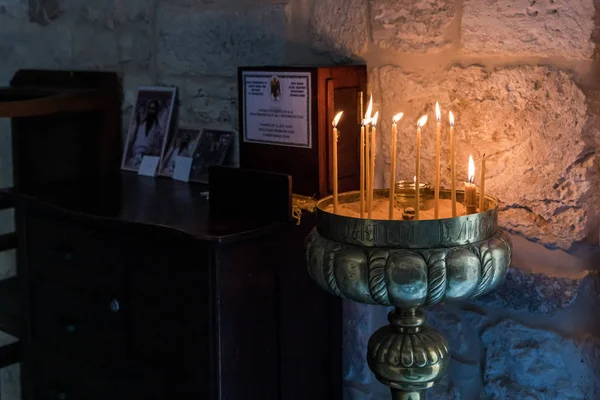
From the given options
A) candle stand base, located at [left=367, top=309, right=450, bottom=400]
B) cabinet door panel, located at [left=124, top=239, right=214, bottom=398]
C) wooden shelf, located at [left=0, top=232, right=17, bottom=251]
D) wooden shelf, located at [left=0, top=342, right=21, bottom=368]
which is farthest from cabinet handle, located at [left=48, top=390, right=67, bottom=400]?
candle stand base, located at [left=367, top=309, right=450, bottom=400]

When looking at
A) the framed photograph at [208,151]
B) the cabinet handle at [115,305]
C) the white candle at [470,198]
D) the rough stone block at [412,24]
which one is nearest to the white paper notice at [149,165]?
the framed photograph at [208,151]

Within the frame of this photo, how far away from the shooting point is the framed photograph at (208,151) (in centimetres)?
227

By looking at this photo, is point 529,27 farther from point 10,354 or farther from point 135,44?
point 10,354

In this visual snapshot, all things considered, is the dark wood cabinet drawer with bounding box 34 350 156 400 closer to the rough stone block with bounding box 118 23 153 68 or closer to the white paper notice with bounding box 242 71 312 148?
the white paper notice with bounding box 242 71 312 148

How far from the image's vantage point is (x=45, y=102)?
2.23 meters

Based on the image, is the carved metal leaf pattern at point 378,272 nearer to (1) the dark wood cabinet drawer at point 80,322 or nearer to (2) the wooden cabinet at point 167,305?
(2) the wooden cabinet at point 167,305

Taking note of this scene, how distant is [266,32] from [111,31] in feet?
2.22

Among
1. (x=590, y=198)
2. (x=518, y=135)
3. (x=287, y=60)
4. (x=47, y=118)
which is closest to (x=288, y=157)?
(x=287, y=60)

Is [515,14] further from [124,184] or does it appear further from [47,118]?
[47,118]

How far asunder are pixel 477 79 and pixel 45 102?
123 centimetres

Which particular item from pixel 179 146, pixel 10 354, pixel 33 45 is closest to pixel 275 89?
pixel 179 146

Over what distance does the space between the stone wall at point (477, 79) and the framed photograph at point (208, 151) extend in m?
0.04

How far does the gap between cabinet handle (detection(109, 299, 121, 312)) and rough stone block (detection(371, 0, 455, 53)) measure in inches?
34.8

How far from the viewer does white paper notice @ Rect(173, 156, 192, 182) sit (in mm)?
2322
